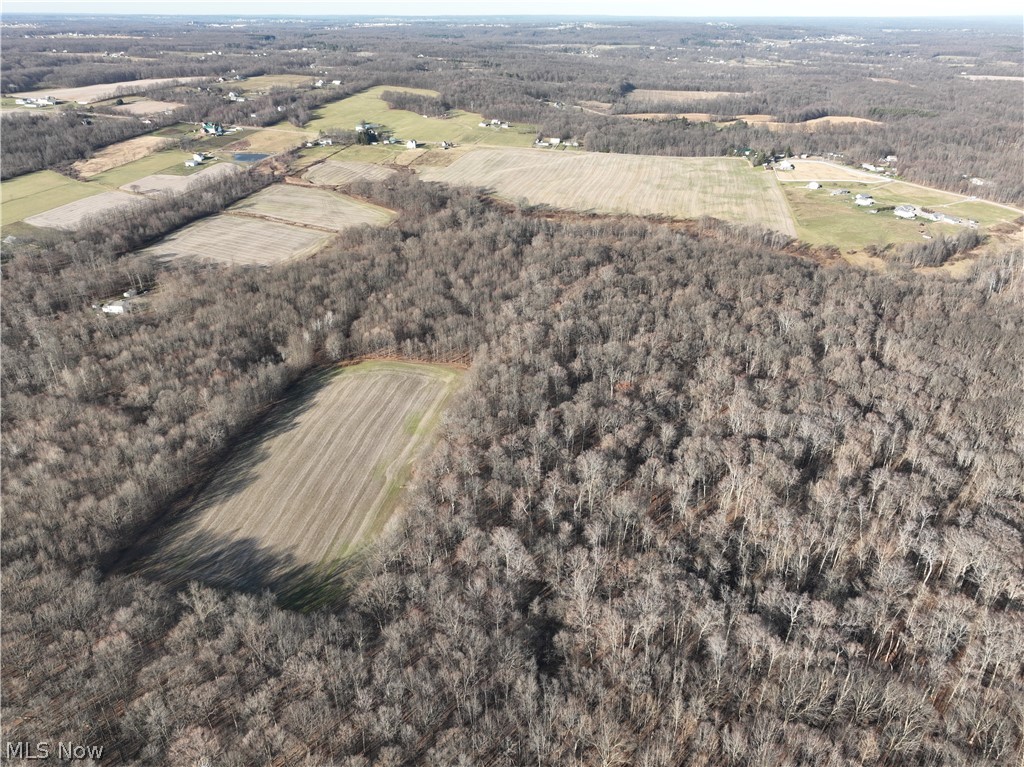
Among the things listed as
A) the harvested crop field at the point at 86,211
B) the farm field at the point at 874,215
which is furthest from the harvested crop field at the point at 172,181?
the farm field at the point at 874,215

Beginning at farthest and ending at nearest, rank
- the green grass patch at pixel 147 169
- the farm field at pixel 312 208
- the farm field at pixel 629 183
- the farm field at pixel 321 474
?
the green grass patch at pixel 147 169 → the farm field at pixel 629 183 → the farm field at pixel 312 208 → the farm field at pixel 321 474

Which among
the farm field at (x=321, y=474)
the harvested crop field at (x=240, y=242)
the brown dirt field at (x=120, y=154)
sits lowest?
the farm field at (x=321, y=474)

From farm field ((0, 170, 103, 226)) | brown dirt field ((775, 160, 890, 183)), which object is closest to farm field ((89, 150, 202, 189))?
farm field ((0, 170, 103, 226))

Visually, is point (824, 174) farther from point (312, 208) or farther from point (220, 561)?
point (220, 561)

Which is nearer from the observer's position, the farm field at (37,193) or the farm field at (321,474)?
the farm field at (321,474)

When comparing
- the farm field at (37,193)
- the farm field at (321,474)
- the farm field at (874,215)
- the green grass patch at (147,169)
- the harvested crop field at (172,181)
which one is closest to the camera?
the farm field at (321,474)

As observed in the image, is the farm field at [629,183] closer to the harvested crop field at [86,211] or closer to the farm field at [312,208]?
the farm field at [312,208]
